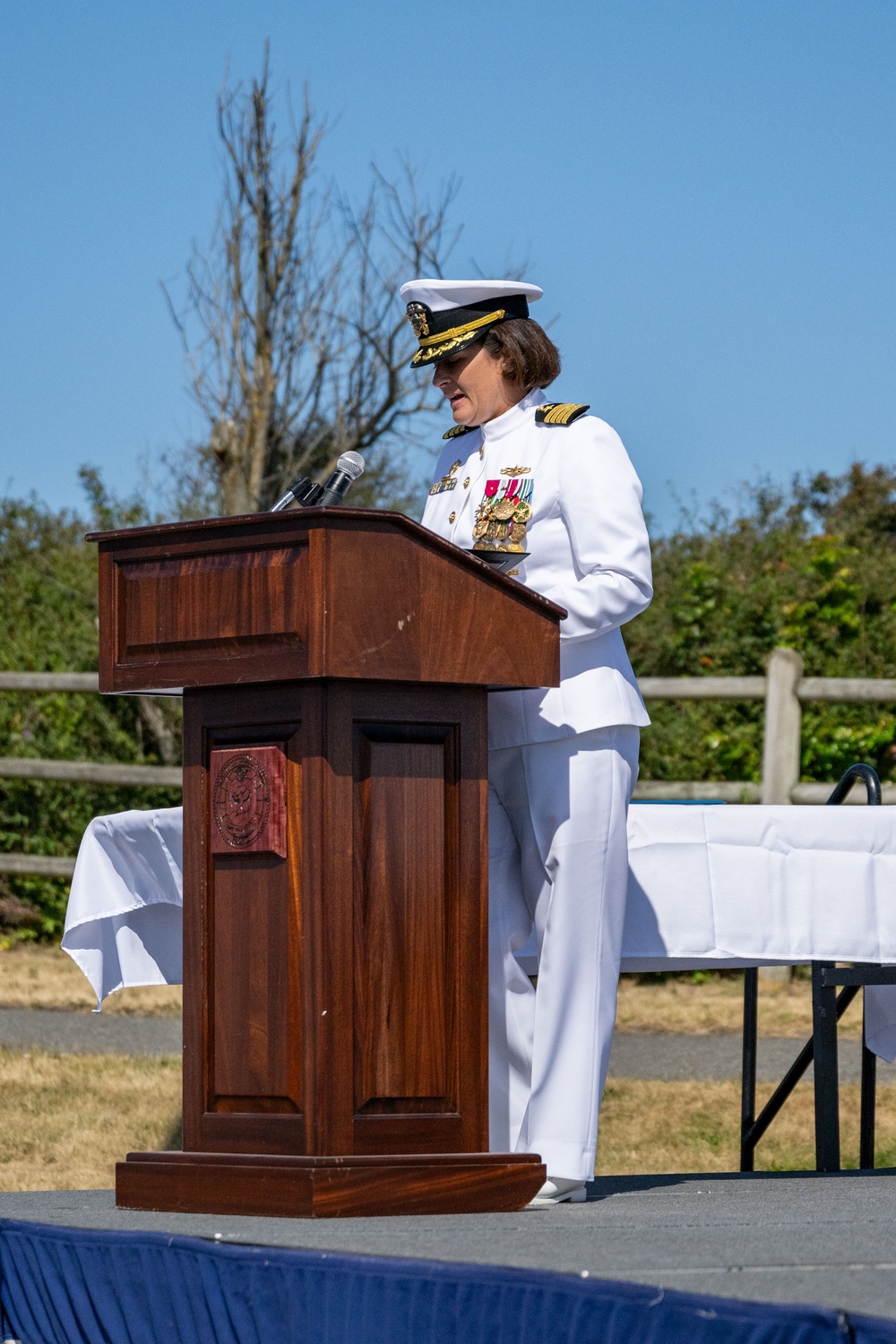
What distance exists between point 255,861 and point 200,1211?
1.90 feet

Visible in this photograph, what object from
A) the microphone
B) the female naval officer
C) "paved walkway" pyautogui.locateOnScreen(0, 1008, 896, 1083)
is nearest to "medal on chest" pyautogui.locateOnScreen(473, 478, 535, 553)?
the female naval officer

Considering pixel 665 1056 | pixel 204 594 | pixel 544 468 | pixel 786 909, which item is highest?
pixel 544 468

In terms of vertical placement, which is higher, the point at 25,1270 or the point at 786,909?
the point at 786,909

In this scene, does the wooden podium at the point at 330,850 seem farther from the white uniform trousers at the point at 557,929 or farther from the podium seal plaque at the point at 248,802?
the white uniform trousers at the point at 557,929

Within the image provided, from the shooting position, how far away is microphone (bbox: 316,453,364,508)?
3.06 m

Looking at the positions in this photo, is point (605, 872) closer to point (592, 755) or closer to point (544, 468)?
point (592, 755)

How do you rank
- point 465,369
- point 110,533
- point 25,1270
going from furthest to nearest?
point 465,369 → point 110,533 → point 25,1270

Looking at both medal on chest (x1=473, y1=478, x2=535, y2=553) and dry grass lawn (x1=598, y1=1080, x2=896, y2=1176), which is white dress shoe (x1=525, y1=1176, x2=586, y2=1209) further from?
dry grass lawn (x1=598, y1=1080, x2=896, y2=1176)

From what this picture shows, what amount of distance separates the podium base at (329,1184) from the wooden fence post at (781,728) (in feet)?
17.3

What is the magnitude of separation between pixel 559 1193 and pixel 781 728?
5208 millimetres

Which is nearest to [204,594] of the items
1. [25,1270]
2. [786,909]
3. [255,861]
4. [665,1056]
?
[255,861]

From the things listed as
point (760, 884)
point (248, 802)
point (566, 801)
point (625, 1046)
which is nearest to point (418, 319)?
point (566, 801)

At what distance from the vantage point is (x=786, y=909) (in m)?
3.72

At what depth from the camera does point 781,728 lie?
8.09m
